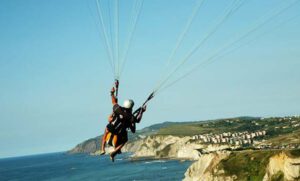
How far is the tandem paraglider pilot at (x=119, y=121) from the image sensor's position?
19547 mm

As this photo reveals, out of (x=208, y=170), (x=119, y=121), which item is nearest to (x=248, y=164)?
(x=208, y=170)

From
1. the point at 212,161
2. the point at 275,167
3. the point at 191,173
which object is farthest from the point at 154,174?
the point at 275,167

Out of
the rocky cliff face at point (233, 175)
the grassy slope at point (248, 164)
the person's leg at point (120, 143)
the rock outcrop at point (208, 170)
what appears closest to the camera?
the person's leg at point (120, 143)

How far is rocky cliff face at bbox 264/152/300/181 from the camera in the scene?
72.6 m

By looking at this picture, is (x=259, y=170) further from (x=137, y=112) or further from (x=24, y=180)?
(x=24, y=180)

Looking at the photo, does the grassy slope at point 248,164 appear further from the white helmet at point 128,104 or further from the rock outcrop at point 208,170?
the white helmet at point 128,104

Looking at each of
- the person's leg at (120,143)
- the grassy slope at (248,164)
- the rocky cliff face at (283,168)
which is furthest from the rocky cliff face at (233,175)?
the person's leg at (120,143)

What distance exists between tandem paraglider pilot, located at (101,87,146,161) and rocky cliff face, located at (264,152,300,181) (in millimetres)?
56748

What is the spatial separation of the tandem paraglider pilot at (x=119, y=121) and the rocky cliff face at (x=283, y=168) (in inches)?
2234

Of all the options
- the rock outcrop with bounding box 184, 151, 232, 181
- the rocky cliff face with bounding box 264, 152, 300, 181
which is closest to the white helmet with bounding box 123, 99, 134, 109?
the rocky cliff face with bounding box 264, 152, 300, 181

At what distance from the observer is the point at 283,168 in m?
76.4

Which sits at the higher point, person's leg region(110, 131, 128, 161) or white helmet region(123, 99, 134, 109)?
white helmet region(123, 99, 134, 109)

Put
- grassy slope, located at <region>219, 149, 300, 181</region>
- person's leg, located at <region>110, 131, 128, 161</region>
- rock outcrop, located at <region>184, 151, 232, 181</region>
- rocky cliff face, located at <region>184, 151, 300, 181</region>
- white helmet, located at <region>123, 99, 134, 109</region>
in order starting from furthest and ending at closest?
rock outcrop, located at <region>184, 151, 232, 181</region> → grassy slope, located at <region>219, 149, 300, 181</region> → rocky cliff face, located at <region>184, 151, 300, 181</region> → person's leg, located at <region>110, 131, 128, 161</region> → white helmet, located at <region>123, 99, 134, 109</region>

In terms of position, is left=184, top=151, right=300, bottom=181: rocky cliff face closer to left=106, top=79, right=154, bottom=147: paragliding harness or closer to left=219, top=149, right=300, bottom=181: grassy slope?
left=219, top=149, right=300, bottom=181: grassy slope
